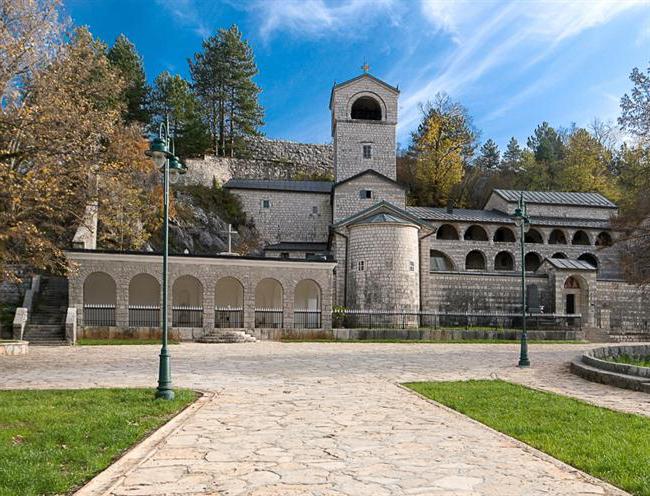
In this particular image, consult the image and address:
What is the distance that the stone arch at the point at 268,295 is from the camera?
3234 cm

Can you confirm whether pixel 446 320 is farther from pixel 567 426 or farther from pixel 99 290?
pixel 567 426

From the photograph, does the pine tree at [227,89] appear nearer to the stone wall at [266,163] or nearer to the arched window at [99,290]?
the stone wall at [266,163]

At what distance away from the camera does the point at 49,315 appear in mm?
24203

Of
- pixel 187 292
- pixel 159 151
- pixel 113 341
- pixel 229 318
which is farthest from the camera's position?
pixel 187 292

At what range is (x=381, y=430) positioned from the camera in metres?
7.13

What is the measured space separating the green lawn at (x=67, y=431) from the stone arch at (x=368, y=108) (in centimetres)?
3632

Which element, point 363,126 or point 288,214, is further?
A: point 288,214

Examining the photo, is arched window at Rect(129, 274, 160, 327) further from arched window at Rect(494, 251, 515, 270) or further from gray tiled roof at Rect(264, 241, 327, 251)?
arched window at Rect(494, 251, 515, 270)

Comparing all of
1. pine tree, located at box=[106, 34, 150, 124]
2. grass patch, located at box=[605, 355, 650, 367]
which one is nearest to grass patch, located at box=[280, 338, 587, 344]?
grass patch, located at box=[605, 355, 650, 367]

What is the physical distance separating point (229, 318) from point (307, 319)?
12.4ft

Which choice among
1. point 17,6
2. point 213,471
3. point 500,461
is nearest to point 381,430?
point 500,461

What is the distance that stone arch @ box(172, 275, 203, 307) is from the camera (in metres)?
30.8

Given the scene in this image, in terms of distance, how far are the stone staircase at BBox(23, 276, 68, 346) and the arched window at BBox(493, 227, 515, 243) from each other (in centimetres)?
3395

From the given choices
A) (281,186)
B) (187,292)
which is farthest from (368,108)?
(187,292)
